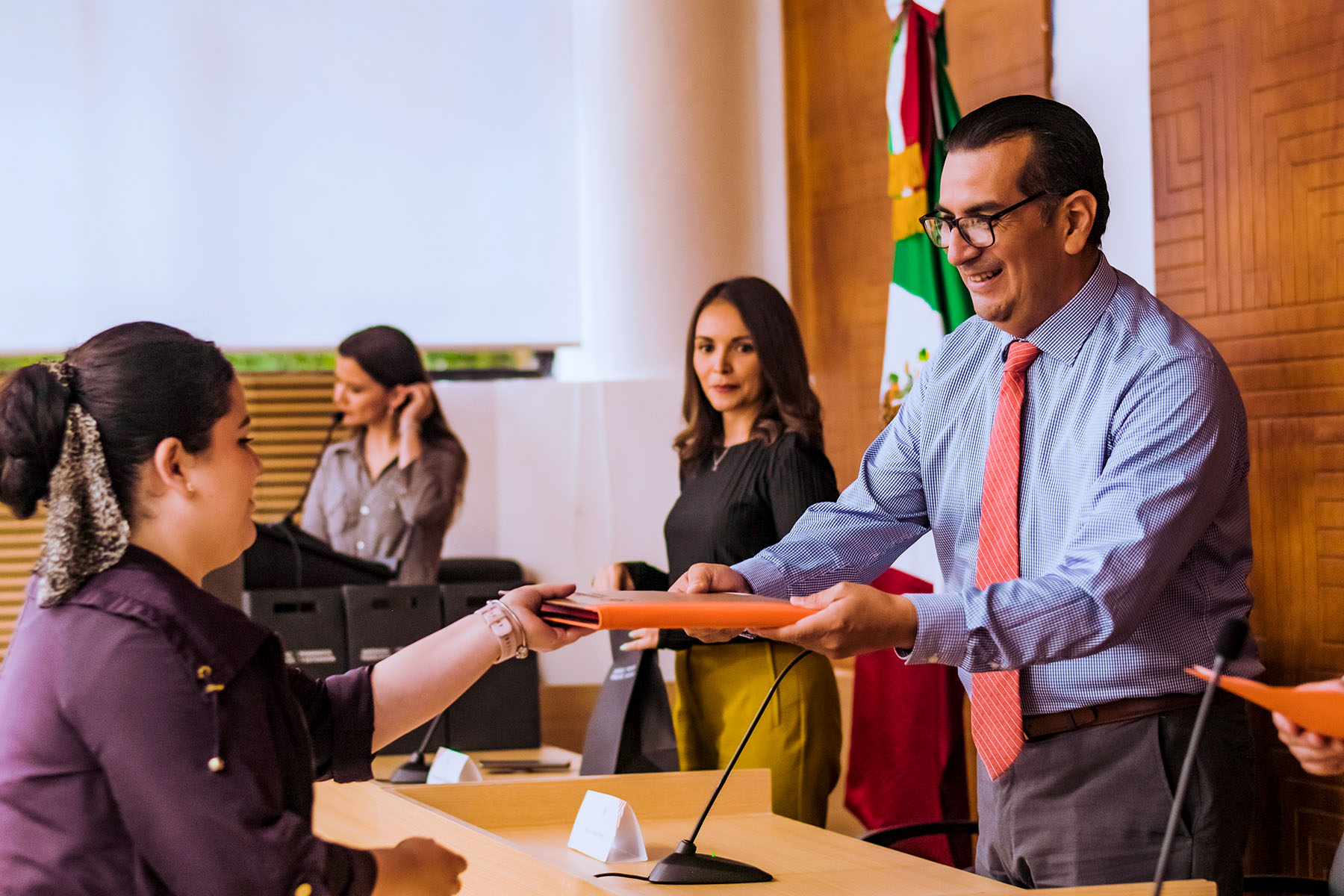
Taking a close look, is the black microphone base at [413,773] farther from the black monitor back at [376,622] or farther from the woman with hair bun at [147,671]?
the woman with hair bun at [147,671]

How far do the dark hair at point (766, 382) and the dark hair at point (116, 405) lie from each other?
5.39ft

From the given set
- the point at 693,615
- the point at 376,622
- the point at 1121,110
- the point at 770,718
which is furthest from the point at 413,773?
the point at 1121,110

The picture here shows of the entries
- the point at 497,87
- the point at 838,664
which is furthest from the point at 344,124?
the point at 838,664

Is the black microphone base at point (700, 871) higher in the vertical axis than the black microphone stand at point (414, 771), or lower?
higher

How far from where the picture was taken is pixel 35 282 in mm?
4961

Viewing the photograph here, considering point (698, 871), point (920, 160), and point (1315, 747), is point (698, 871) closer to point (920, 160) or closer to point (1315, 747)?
point (1315, 747)

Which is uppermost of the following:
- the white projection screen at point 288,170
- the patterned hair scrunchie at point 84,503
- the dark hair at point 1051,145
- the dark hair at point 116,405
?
the white projection screen at point 288,170

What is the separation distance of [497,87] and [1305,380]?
3.54 m

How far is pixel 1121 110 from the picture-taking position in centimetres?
312

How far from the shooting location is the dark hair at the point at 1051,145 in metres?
1.93

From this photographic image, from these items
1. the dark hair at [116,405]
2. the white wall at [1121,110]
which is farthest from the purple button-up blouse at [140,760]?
the white wall at [1121,110]

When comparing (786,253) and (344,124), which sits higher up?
(344,124)

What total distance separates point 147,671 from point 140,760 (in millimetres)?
86

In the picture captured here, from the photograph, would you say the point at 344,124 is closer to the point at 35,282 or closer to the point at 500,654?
the point at 35,282
